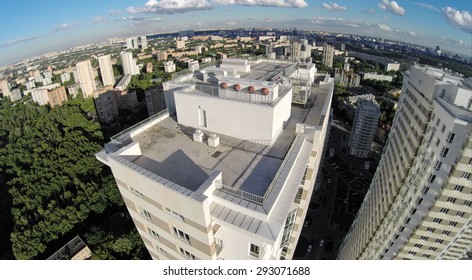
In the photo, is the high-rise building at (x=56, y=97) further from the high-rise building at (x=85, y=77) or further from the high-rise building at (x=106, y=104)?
the high-rise building at (x=106, y=104)

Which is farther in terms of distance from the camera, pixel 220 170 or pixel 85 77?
pixel 85 77

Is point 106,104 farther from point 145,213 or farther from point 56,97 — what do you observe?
point 145,213

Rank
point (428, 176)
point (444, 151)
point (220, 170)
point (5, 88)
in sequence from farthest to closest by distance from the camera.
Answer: point (5, 88) → point (428, 176) → point (444, 151) → point (220, 170)

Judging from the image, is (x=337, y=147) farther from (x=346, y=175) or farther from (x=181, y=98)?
(x=181, y=98)

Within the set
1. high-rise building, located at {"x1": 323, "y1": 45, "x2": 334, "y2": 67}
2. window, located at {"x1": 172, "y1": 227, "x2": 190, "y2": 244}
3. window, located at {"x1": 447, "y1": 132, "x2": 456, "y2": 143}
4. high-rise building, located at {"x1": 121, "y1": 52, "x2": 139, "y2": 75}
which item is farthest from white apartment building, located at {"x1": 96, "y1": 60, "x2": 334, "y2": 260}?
high-rise building, located at {"x1": 323, "y1": 45, "x2": 334, "y2": 67}

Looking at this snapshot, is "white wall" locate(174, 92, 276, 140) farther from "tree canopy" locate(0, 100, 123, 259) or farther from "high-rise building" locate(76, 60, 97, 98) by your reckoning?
"high-rise building" locate(76, 60, 97, 98)

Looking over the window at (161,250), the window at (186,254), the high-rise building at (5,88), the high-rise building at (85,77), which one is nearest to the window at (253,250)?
the window at (186,254)

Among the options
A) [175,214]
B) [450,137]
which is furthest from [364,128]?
[175,214]
